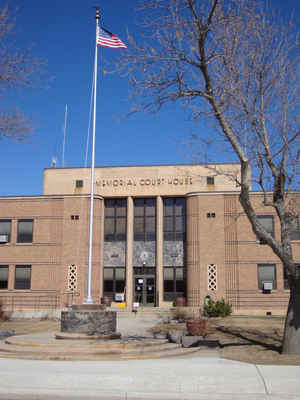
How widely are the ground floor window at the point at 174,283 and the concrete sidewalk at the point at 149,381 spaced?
69.2 feet

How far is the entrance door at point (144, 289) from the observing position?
109 feet

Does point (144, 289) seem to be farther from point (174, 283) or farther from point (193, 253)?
point (193, 253)

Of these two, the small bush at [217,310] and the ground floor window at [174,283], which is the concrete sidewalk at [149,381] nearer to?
the small bush at [217,310]

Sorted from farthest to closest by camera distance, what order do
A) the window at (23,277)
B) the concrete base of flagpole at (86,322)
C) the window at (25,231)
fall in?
the window at (25,231), the window at (23,277), the concrete base of flagpole at (86,322)

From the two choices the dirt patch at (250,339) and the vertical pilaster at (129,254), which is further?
the vertical pilaster at (129,254)

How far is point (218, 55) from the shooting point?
13258mm

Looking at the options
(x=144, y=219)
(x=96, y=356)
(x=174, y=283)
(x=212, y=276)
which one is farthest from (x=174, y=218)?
(x=96, y=356)

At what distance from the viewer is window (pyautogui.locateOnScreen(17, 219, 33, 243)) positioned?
110 ft

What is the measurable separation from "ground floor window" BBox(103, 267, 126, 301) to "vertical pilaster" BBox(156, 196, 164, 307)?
2672 mm

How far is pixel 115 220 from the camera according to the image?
34500 mm

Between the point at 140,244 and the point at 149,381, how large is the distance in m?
24.5

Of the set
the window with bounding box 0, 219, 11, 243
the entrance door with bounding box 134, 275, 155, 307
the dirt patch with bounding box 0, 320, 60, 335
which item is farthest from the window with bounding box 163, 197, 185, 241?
the window with bounding box 0, 219, 11, 243

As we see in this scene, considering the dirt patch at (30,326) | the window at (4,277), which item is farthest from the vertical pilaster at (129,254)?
the window at (4,277)

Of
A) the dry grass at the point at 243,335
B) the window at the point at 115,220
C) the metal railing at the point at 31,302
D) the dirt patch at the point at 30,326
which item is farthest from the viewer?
the window at the point at 115,220
